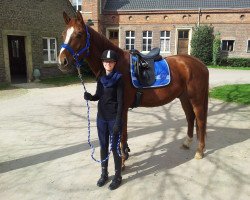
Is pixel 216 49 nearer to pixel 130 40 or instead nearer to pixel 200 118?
pixel 130 40

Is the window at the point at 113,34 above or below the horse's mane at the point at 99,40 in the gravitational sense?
above

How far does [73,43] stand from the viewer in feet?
12.3

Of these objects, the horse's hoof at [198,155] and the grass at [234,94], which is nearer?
the horse's hoof at [198,155]

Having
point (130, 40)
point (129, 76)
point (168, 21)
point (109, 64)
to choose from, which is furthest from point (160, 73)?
point (130, 40)

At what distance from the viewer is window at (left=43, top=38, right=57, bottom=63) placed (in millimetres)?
16250

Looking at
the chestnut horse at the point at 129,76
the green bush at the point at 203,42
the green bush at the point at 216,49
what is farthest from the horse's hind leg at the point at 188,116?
the green bush at the point at 203,42

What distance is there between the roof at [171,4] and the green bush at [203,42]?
2711mm

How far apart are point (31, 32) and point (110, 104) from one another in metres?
13.0

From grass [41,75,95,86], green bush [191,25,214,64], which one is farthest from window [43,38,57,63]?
green bush [191,25,214,64]

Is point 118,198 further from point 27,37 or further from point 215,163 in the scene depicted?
point 27,37

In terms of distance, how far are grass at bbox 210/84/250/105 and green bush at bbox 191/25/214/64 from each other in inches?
541

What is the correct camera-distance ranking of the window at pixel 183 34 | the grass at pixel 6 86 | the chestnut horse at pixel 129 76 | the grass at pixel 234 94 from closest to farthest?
the chestnut horse at pixel 129 76 → the grass at pixel 234 94 → the grass at pixel 6 86 → the window at pixel 183 34

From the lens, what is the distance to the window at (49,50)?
1625cm

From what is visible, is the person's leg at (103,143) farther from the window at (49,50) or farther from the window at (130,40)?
the window at (130,40)
